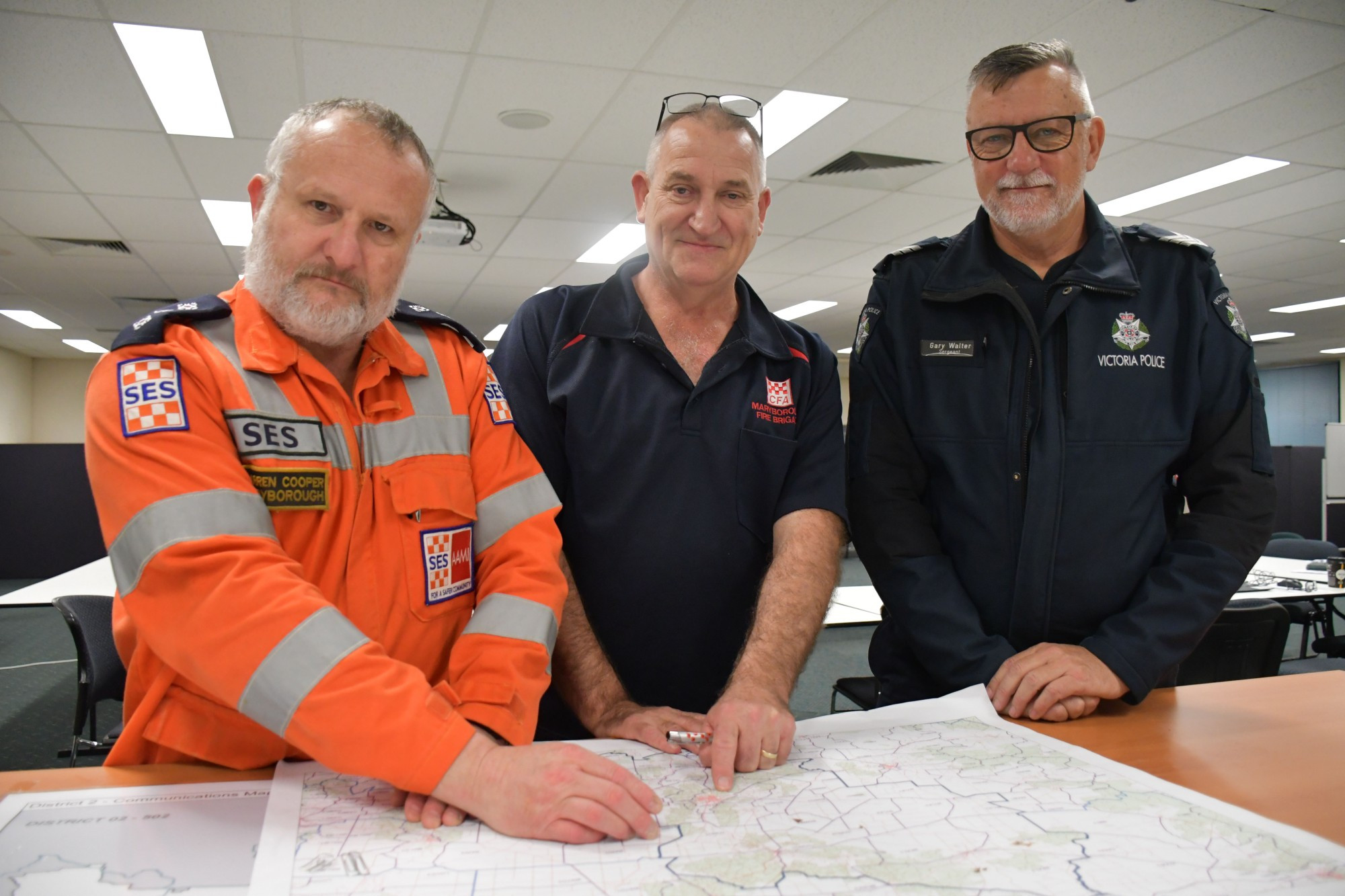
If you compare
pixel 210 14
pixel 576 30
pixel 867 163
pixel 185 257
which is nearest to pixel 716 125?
pixel 576 30

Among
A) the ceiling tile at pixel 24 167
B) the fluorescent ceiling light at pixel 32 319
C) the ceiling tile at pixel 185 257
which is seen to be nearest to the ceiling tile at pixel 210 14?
the ceiling tile at pixel 24 167

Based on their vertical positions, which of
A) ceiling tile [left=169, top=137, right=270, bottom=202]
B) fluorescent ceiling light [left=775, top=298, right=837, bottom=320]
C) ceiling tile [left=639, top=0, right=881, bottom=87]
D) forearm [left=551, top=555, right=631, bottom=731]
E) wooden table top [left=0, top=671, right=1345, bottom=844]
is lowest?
wooden table top [left=0, top=671, right=1345, bottom=844]

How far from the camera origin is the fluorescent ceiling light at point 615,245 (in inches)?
280

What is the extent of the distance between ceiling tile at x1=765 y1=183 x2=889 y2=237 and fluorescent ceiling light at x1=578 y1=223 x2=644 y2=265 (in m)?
1.15

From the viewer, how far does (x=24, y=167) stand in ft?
17.6

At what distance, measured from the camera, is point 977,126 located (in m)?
1.53

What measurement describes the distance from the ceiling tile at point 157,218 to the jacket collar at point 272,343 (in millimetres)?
5831

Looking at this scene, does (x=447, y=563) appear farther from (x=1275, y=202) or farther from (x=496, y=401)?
(x=1275, y=202)

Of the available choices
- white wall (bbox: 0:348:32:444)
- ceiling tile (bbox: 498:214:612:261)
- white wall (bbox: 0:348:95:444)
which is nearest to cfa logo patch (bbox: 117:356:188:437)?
ceiling tile (bbox: 498:214:612:261)

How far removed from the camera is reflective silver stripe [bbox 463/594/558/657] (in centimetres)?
112

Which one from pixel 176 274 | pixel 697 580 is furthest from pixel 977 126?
pixel 176 274

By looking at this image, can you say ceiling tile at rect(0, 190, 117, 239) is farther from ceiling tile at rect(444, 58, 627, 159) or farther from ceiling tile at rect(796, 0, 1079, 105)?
ceiling tile at rect(796, 0, 1079, 105)

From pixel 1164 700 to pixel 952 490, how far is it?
485mm

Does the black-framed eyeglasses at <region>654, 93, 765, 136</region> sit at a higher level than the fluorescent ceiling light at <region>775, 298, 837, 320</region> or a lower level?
lower
